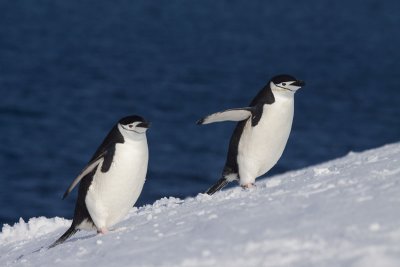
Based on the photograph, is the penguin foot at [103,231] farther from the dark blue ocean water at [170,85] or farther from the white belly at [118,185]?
the dark blue ocean water at [170,85]

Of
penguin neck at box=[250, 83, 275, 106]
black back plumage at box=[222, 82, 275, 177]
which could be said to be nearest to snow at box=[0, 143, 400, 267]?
black back plumage at box=[222, 82, 275, 177]

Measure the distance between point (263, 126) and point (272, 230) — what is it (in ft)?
7.84

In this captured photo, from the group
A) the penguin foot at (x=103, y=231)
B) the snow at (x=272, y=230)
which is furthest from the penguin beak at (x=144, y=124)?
the penguin foot at (x=103, y=231)

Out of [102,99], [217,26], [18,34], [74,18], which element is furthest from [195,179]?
[74,18]

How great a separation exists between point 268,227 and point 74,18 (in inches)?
3531

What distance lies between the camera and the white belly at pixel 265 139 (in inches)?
329

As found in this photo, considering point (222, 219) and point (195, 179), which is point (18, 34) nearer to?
point (195, 179)

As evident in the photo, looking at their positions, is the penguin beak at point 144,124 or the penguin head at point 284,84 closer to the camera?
the penguin beak at point 144,124

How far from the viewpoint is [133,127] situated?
739 cm

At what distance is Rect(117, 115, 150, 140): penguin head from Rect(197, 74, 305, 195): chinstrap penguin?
38.0 inches

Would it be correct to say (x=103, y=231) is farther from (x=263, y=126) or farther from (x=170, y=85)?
(x=170, y=85)

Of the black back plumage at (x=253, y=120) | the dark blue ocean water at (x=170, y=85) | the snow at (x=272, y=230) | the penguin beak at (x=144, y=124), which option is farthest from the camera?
the dark blue ocean water at (x=170, y=85)

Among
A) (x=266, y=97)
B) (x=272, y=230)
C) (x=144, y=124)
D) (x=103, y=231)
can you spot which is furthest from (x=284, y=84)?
(x=272, y=230)

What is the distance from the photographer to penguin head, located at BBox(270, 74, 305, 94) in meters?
8.31
